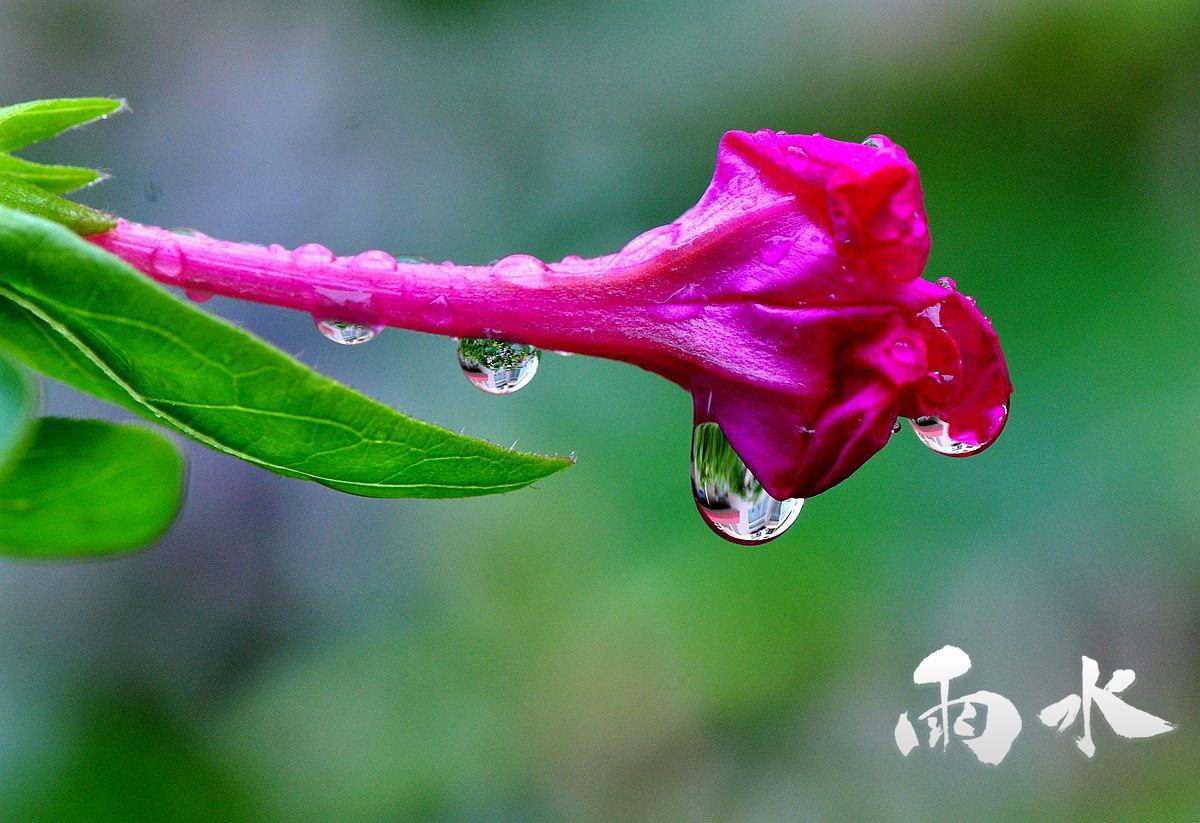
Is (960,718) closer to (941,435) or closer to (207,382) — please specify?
(941,435)

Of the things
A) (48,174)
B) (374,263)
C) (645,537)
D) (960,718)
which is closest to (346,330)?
(374,263)

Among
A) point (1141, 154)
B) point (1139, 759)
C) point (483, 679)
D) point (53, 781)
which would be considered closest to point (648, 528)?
point (483, 679)

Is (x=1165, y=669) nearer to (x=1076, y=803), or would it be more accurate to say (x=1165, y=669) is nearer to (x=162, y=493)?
(x=1076, y=803)

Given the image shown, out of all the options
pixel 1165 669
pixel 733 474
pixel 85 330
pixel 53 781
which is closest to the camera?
pixel 85 330

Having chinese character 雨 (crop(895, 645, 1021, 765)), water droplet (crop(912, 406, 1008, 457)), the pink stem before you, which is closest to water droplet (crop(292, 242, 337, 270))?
the pink stem

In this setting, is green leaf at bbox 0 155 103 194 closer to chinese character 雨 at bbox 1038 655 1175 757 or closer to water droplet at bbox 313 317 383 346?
water droplet at bbox 313 317 383 346

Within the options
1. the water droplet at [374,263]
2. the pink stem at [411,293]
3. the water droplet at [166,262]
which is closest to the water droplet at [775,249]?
the pink stem at [411,293]

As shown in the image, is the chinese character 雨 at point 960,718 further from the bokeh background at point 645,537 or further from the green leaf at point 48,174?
the green leaf at point 48,174

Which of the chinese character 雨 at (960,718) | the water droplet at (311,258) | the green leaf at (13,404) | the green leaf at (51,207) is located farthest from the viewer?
the chinese character 雨 at (960,718)
